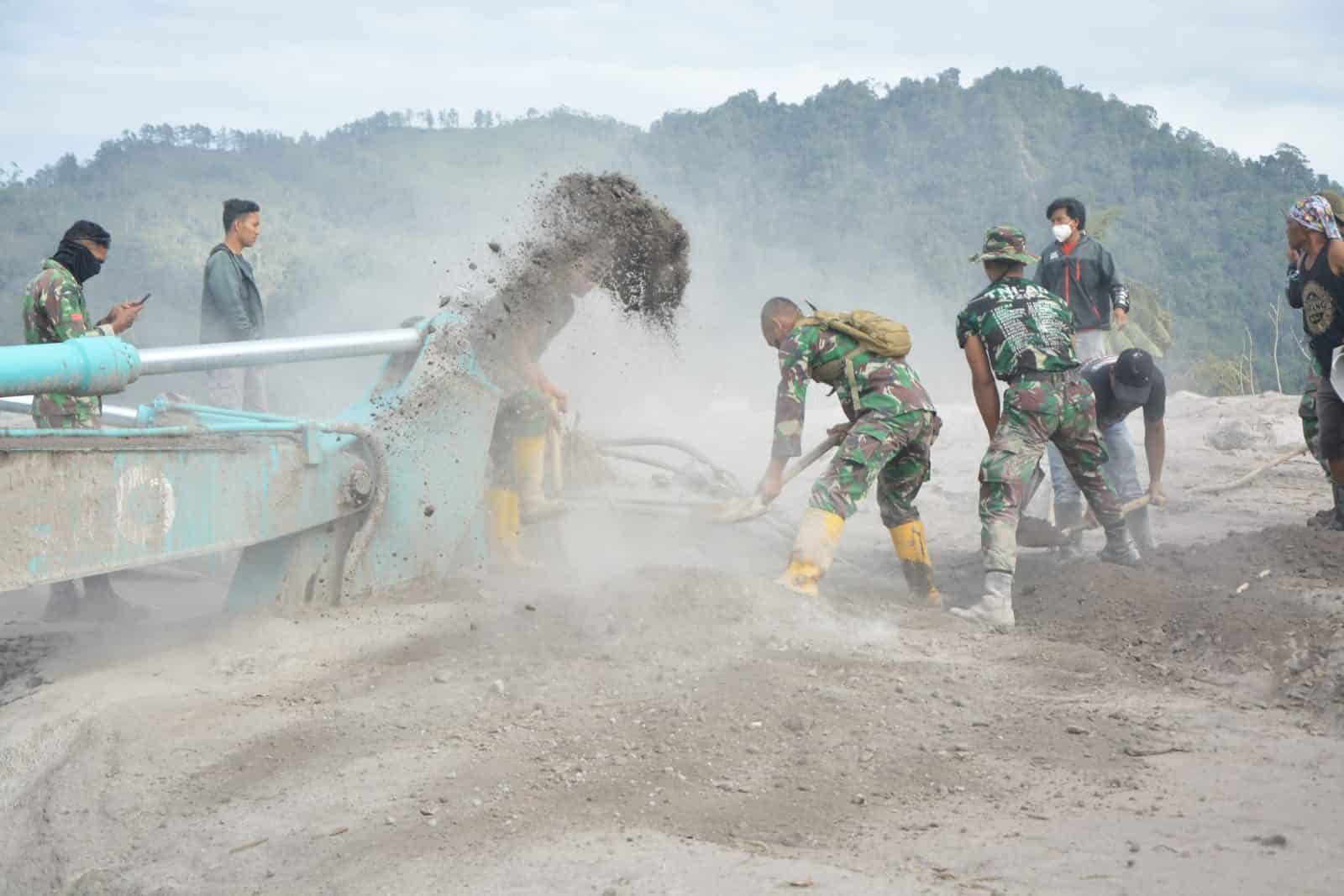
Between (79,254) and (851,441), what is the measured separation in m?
3.50

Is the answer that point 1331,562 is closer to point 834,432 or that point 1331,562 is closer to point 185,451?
point 834,432

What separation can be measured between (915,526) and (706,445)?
5.54 meters

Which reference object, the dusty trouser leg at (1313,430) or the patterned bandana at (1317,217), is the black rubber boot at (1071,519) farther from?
the patterned bandana at (1317,217)

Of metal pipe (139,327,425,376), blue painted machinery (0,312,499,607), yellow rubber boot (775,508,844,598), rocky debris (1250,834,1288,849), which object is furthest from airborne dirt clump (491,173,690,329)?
rocky debris (1250,834,1288,849)

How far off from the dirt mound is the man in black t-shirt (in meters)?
0.35

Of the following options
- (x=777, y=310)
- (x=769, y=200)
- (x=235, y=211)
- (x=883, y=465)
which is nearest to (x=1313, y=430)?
(x=883, y=465)

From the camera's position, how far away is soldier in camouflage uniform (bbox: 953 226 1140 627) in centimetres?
530

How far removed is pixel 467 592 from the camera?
505 centimetres

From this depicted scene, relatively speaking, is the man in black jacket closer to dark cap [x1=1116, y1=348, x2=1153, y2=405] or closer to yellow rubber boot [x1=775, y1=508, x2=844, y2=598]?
dark cap [x1=1116, y1=348, x2=1153, y2=405]

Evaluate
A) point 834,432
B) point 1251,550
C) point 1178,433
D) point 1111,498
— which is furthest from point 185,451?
point 1178,433

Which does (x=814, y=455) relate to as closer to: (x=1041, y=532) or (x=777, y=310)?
(x=777, y=310)

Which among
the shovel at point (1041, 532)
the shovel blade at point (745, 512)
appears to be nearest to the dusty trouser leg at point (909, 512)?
the shovel blade at point (745, 512)

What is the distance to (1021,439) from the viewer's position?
5.37m

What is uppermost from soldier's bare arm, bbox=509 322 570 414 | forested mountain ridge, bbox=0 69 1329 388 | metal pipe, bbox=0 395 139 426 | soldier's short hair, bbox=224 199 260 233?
forested mountain ridge, bbox=0 69 1329 388
